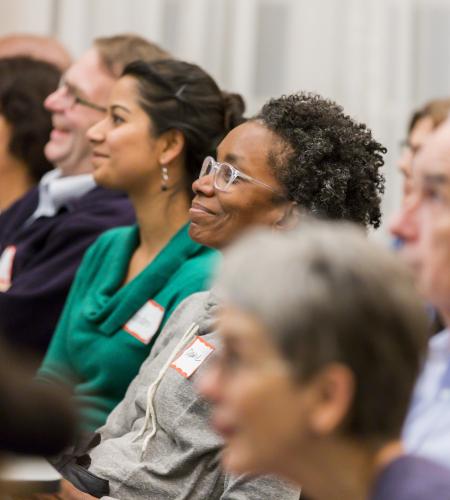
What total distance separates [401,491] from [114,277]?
184cm

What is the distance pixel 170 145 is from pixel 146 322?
573 mm

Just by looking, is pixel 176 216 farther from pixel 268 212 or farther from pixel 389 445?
pixel 389 445

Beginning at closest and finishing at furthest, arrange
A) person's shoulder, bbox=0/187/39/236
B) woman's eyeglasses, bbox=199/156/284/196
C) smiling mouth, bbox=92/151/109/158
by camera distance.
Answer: woman's eyeglasses, bbox=199/156/284/196
smiling mouth, bbox=92/151/109/158
person's shoulder, bbox=0/187/39/236

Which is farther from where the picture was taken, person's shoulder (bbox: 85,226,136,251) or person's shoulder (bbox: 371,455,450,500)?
person's shoulder (bbox: 85,226,136,251)

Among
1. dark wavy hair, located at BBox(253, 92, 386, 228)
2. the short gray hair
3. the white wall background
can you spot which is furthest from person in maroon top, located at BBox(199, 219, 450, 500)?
the white wall background

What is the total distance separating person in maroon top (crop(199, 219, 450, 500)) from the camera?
1108 mm

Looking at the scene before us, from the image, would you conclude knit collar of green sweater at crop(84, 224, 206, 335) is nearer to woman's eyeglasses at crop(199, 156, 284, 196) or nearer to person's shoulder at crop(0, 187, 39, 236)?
woman's eyeglasses at crop(199, 156, 284, 196)

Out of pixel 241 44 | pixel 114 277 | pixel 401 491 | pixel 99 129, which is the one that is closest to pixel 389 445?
pixel 401 491

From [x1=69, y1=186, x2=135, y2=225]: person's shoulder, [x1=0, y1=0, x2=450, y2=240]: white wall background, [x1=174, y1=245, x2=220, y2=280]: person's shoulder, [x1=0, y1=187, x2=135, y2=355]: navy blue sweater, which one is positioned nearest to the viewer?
[x1=174, y1=245, x2=220, y2=280]: person's shoulder

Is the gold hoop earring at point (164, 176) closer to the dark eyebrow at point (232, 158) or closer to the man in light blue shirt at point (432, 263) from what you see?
the dark eyebrow at point (232, 158)

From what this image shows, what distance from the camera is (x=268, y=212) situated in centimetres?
239

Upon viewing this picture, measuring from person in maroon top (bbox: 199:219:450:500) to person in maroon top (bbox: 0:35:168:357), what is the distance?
2.20m

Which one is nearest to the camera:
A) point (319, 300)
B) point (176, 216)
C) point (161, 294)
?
point (319, 300)

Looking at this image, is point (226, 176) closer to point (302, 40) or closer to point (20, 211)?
point (20, 211)
